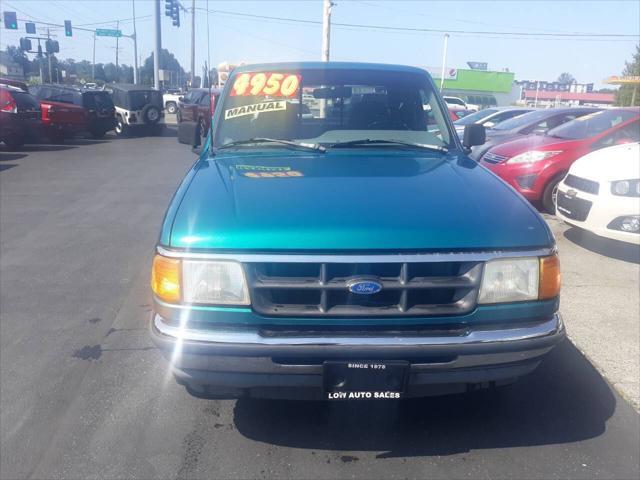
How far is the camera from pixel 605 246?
6.71 m

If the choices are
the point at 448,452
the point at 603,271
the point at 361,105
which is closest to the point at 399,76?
the point at 361,105

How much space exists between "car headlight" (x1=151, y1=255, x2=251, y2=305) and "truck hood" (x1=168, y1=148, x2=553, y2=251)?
0.28 ft

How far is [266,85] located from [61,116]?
15561 millimetres

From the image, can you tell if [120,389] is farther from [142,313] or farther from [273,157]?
[273,157]

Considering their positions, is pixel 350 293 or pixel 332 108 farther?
pixel 332 108

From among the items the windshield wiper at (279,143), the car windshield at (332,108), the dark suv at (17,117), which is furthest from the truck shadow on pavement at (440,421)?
the dark suv at (17,117)

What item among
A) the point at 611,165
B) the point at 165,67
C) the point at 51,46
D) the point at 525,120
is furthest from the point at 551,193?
the point at 165,67

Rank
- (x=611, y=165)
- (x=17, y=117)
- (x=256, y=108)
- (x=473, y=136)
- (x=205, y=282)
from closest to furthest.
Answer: (x=205, y=282) < (x=256, y=108) < (x=473, y=136) < (x=611, y=165) < (x=17, y=117)

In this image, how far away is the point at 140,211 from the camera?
28.0 ft

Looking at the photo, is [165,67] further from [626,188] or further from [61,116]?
[626,188]

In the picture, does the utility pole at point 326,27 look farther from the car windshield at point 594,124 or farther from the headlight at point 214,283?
the headlight at point 214,283

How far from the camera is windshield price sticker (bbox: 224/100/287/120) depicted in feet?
13.2

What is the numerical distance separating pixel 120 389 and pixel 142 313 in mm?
1234

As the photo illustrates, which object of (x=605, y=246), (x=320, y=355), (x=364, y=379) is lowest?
(x=605, y=246)
